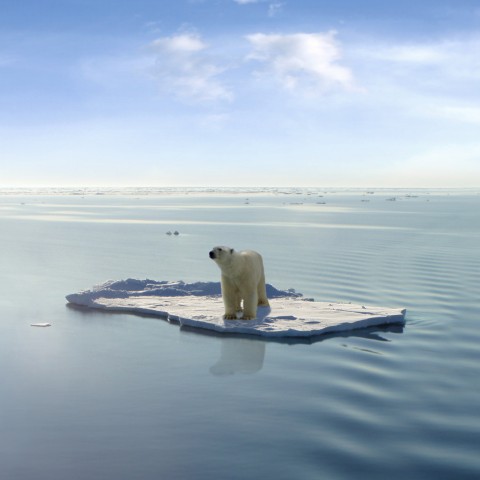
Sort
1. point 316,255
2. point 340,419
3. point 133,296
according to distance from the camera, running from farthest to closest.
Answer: point 316,255 → point 133,296 → point 340,419

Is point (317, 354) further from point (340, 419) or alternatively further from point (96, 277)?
point (96, 277)

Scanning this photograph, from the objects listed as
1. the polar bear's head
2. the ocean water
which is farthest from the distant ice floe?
the polar bear's head

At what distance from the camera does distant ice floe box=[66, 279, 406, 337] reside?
38.7 feet

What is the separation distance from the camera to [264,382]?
29.1ft

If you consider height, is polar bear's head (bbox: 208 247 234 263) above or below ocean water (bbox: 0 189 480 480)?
above

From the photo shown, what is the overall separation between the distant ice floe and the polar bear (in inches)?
10.1

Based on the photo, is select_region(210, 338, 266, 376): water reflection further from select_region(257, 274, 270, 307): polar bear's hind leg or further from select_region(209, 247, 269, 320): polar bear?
select_region(257, 274, 270, 307): polar bear's hind leg

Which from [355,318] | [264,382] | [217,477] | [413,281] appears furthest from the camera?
[413,281]

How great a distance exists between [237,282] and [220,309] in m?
1.19

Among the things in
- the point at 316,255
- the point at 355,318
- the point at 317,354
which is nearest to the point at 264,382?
the point at 317,354

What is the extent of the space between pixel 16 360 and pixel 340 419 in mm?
5294

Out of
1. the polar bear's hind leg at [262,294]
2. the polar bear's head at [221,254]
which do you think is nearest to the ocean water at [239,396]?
the polar bear's head at [221,254]

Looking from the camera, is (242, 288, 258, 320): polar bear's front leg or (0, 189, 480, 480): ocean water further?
(242, 288, 258, 320): polar bear's front leg

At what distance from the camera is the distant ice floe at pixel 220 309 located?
11797 mm
